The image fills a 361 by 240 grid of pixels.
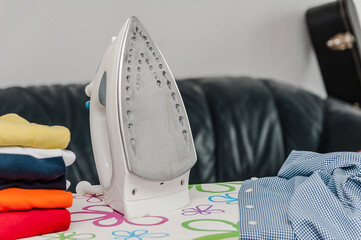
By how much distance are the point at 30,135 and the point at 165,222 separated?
237mm

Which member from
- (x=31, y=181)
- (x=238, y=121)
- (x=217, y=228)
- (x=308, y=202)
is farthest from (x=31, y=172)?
(x=238, y=121)

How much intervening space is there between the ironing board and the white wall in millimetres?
886

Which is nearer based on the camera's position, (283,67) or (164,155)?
(164,155)

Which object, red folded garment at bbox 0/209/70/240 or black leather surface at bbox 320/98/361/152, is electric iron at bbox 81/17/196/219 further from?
black leather surface at bbox 320/98/361/152

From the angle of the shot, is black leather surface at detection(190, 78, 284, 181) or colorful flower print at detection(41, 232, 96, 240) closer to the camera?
colorful flower print at detection(41, 232, 96, 240)

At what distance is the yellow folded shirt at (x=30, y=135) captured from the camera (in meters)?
0.66

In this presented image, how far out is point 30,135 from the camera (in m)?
0.68

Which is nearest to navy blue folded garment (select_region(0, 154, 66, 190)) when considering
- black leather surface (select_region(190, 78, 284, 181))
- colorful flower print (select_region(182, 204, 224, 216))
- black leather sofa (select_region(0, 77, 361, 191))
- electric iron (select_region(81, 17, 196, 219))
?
electric iron (select_region(81, 17, 196, 219))

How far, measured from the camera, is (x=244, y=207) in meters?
0.74

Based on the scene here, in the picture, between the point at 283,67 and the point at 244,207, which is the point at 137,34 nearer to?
the point at 244,207

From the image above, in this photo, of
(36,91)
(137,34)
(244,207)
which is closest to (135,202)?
(244,207)

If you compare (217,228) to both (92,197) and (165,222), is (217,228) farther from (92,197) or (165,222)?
(92,197)

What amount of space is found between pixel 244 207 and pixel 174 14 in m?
1.22

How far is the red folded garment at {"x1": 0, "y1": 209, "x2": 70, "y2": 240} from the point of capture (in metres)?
0.63
